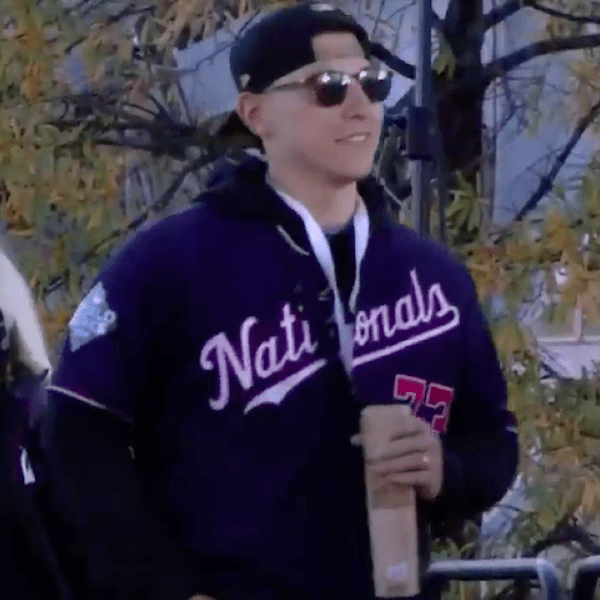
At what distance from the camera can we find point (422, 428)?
1795 mm

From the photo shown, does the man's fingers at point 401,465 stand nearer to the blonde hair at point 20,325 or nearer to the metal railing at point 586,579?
the blonde hair at point 20,325

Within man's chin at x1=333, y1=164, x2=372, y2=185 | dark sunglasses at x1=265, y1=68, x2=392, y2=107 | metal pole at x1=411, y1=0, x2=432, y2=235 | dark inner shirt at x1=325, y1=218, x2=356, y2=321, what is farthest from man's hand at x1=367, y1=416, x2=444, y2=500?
metal pole at x1=411, y1=0, x2=432, y2=235

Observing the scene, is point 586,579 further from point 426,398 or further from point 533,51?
point 533,51

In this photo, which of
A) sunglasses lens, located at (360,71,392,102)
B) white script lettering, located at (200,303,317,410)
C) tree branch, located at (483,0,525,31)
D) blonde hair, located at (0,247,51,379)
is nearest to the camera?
white script lettering, located at (200,303,317,410)

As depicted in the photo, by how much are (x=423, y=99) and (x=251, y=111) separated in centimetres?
193

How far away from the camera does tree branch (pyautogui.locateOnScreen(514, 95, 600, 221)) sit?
178 inches

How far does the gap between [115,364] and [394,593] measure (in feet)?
1.49

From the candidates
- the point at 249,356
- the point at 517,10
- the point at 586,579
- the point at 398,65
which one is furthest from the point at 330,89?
the point at 517,10

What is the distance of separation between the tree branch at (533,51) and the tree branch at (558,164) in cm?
22

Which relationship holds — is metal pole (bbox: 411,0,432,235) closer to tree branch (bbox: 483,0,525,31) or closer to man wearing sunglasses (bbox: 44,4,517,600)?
tree branch (bbox: 483,0,525,31)

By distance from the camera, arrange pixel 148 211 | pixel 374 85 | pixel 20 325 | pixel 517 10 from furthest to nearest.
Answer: pixel 148 211, pixel 517 10, pixel 20 325, pixel 374 85

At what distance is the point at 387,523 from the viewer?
1744mm

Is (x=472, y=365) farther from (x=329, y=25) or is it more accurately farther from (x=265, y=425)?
(x=329, y=25)

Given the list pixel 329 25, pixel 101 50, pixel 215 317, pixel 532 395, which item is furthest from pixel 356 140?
pixel 101 50
